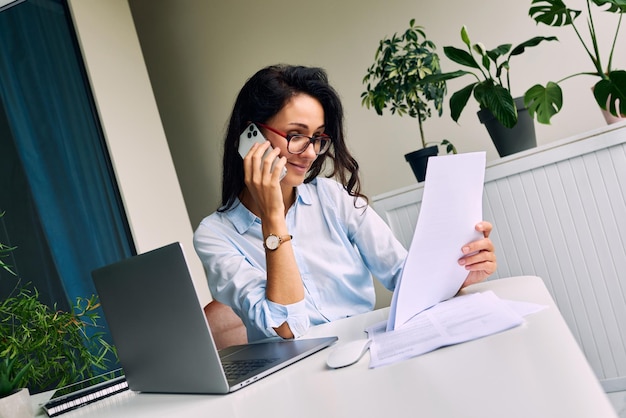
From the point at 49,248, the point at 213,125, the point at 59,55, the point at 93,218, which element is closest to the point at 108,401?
the point at 49,248

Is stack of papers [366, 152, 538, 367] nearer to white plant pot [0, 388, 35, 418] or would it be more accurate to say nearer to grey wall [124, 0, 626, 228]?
white plant pot [0, 388, 35, 418]

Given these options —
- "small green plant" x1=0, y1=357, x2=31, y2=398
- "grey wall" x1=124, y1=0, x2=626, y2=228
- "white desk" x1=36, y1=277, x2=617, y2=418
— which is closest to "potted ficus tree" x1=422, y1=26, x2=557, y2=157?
"grey wall" x1=124, y1=0, x2=626, y2=228

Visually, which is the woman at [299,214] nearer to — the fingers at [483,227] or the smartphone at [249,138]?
the smartphone at [249,138]

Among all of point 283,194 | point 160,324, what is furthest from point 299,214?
point 160,324

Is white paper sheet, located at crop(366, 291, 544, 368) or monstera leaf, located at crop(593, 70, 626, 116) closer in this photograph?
white paper sheet, located at crop(366, 291, 544, 368)

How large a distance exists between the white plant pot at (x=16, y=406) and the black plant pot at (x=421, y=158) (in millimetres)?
→ 1926

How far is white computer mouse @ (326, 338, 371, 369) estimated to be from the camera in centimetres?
89

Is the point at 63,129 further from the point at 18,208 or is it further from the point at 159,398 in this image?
the point at 159,398

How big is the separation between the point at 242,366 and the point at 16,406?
16.3 inches

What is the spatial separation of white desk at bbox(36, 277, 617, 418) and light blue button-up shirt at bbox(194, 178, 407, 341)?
0.55 meters

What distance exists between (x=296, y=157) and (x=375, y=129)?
1852 mm

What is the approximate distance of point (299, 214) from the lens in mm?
1717

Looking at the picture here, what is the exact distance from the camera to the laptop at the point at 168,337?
94 centimetres

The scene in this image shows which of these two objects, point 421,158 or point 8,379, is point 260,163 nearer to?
point 8,379
